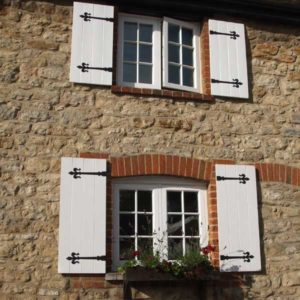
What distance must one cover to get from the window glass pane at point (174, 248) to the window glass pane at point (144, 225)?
30 cm

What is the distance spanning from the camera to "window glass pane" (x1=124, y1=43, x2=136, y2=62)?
7258mm

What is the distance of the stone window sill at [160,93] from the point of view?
6.86 meters

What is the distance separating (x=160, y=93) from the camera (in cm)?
698

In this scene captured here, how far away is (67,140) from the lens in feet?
21.4

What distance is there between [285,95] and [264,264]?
2.47 metres

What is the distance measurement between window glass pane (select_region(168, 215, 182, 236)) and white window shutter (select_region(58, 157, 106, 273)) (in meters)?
0.90

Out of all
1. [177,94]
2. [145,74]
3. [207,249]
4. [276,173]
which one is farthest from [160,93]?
[207,249]

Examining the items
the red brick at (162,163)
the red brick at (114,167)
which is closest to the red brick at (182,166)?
the red brick at (162,163)

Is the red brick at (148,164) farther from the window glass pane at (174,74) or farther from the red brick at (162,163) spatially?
the window glass pane at (174,74)

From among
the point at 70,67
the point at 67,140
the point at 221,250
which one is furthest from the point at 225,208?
the point at 70,67

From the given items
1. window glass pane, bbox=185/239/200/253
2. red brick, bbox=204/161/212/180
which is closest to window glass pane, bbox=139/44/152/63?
red brick, bbox=204/161/212/180

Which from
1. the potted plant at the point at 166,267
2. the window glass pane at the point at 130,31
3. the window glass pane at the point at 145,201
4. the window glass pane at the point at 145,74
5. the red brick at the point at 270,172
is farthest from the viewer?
the window glass pane at the point at 130,31

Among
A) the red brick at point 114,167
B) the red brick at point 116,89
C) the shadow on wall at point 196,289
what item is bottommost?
the shadow on wall at point 196,289

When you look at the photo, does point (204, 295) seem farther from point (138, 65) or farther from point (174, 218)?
point (138, 65)
